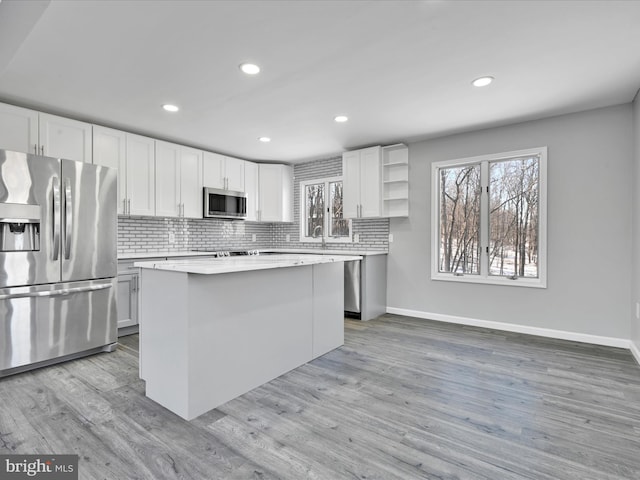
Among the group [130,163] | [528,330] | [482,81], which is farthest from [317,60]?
[528,330]

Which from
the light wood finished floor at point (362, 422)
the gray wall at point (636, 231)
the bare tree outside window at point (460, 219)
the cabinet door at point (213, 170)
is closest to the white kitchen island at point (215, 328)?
the light wood finished floor at point (362, 422)

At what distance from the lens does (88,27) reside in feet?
7.03

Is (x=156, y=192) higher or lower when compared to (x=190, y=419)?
higher

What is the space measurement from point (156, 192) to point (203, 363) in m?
2.97

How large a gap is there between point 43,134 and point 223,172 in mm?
2243

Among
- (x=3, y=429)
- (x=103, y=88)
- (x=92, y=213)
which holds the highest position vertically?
(x=103, y=88)

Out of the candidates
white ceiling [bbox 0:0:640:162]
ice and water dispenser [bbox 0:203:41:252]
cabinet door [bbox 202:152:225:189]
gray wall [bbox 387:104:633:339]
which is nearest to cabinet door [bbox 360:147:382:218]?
white ceiling [bbox 0:0:640:162]

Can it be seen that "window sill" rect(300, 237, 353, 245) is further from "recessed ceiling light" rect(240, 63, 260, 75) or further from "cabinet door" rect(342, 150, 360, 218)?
"recessed ceiling light" rect(240, 63, 260, 75)

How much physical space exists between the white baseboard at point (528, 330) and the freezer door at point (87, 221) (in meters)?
3.70

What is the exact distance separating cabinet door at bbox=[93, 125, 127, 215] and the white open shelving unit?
3347mm

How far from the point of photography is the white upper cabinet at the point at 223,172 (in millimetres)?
5012

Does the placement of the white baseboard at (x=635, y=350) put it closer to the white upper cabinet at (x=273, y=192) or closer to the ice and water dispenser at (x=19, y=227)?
the white upper cabinet at (x=273, y=192)

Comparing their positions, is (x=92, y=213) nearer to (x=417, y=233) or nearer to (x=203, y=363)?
(x=203, y=363)

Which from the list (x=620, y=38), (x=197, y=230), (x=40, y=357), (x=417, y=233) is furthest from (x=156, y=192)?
(x=620, y=38)
